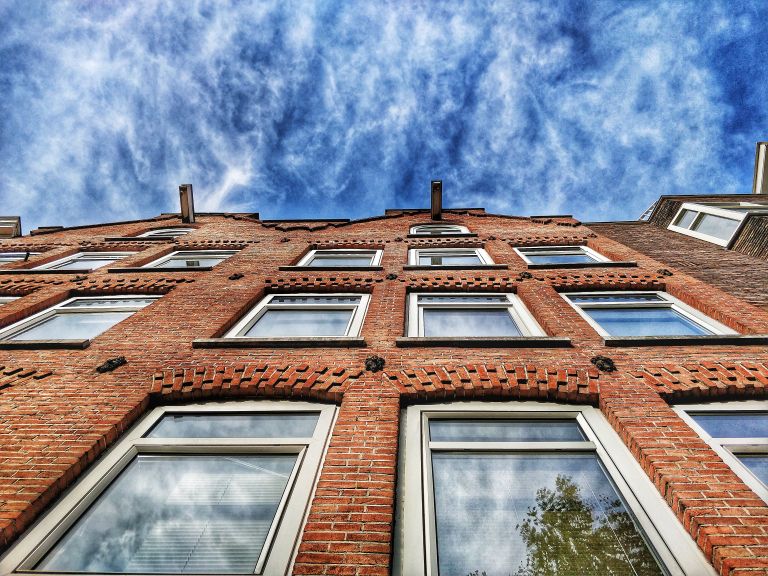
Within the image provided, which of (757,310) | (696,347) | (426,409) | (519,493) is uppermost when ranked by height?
(757,310)

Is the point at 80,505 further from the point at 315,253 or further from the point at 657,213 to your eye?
the point at 657,213

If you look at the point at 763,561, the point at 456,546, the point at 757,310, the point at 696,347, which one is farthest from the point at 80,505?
the point at 757,310

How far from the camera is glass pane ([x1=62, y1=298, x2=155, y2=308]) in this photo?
786cm

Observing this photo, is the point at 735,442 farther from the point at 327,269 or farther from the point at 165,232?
the point at 165,232

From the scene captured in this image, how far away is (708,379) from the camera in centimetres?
461

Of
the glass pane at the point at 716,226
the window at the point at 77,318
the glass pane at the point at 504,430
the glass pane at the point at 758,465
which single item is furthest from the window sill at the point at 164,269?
the glass pane at the point at 716,226

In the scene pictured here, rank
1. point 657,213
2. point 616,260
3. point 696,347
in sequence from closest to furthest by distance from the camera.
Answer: point 696,347 < point 616,260 < point 657,213

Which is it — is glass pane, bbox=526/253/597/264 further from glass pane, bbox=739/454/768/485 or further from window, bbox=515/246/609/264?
glass pane, bbox=739/454/768/485

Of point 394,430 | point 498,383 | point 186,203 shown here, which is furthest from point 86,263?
point 498,383

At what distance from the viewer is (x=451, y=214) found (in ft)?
53.0

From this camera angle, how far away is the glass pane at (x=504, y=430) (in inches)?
161

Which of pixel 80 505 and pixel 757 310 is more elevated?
pixel 757 310

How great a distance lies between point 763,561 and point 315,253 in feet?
32.7

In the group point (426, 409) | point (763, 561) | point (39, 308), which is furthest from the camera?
point (39, 308)
